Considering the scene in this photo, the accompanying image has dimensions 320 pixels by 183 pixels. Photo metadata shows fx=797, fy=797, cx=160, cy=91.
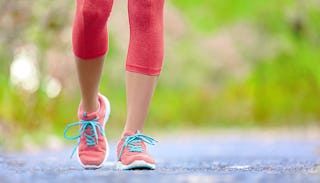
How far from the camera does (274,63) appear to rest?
2180 cm

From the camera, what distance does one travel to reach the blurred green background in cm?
882

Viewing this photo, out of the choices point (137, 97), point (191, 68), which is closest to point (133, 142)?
point (137, 97)

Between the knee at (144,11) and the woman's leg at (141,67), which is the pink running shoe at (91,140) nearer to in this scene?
the woman's leg at (141,67)

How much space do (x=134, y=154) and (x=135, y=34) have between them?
50 centimetres

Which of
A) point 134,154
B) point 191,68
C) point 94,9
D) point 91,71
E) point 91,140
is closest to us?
point 94,9

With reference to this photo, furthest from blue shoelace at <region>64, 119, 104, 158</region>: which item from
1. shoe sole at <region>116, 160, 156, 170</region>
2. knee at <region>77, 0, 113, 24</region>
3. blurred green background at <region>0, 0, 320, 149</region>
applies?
blurred green background at <region>0, 0, 320, 149</region>

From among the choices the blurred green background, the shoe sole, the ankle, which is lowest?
the shoe sole

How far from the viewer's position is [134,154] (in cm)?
325

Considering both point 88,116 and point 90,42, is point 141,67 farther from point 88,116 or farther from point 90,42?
point 88,116

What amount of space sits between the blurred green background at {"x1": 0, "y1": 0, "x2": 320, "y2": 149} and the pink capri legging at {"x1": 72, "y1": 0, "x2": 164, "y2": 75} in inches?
156

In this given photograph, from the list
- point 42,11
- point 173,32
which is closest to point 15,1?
point 42,11

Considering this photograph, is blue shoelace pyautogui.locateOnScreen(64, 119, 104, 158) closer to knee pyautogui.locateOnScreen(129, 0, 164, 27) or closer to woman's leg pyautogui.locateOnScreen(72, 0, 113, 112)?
woman's leg pyautogui.locateOnScreen(72, 0, 113, 112)

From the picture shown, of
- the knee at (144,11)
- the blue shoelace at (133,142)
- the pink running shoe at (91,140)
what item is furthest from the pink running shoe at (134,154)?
the knee at (144,11)

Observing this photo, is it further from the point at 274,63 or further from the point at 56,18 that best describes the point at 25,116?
the point at 274,63
